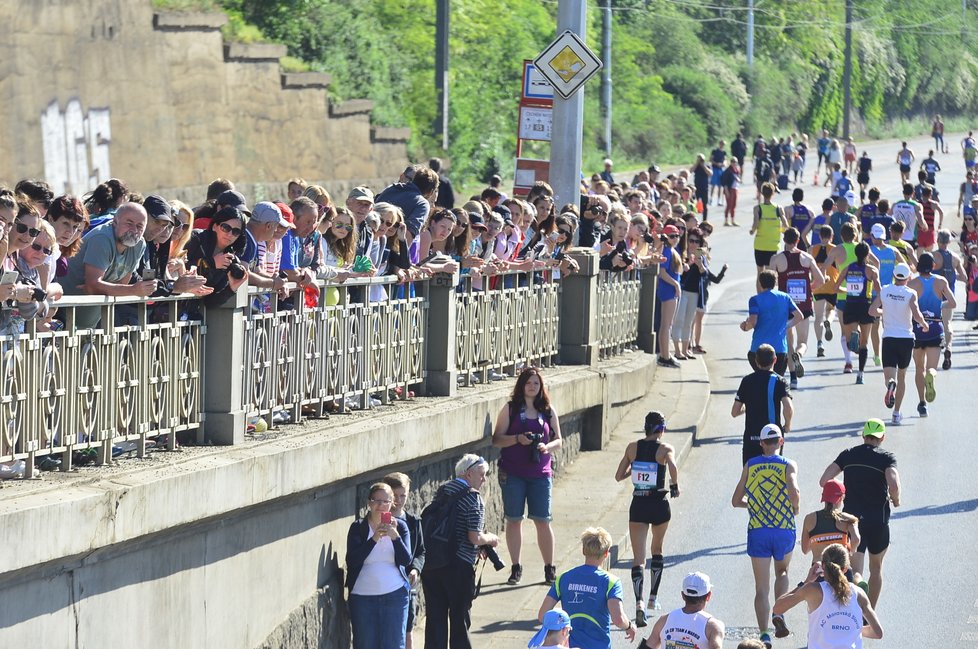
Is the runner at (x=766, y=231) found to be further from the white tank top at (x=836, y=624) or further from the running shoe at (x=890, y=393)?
the white tank top at (x=836, y=624)

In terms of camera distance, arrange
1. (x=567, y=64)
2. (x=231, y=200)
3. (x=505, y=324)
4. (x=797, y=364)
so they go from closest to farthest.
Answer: (x=231, y=200), (x=505, y=324), (x=567, y=64), (x=797, y=364)

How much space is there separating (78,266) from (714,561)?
6.96m

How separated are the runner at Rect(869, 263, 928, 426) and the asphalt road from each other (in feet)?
1.17

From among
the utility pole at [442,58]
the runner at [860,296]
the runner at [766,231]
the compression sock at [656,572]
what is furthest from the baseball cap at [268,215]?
the utility pole at [442,58]

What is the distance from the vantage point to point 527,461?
1366 centimetres

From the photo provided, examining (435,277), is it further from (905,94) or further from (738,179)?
(905,94)

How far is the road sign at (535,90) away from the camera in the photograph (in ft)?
59.2

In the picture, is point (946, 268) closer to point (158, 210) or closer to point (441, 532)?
point (441, 532)

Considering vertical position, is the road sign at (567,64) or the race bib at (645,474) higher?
the road sign at (567,64)

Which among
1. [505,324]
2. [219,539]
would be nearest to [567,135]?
[505,324]

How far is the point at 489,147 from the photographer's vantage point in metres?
42.8

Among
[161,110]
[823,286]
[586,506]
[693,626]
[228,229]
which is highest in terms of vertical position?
[161,110]

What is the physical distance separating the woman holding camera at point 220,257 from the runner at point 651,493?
4.26 metres

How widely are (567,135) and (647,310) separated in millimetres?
3803
